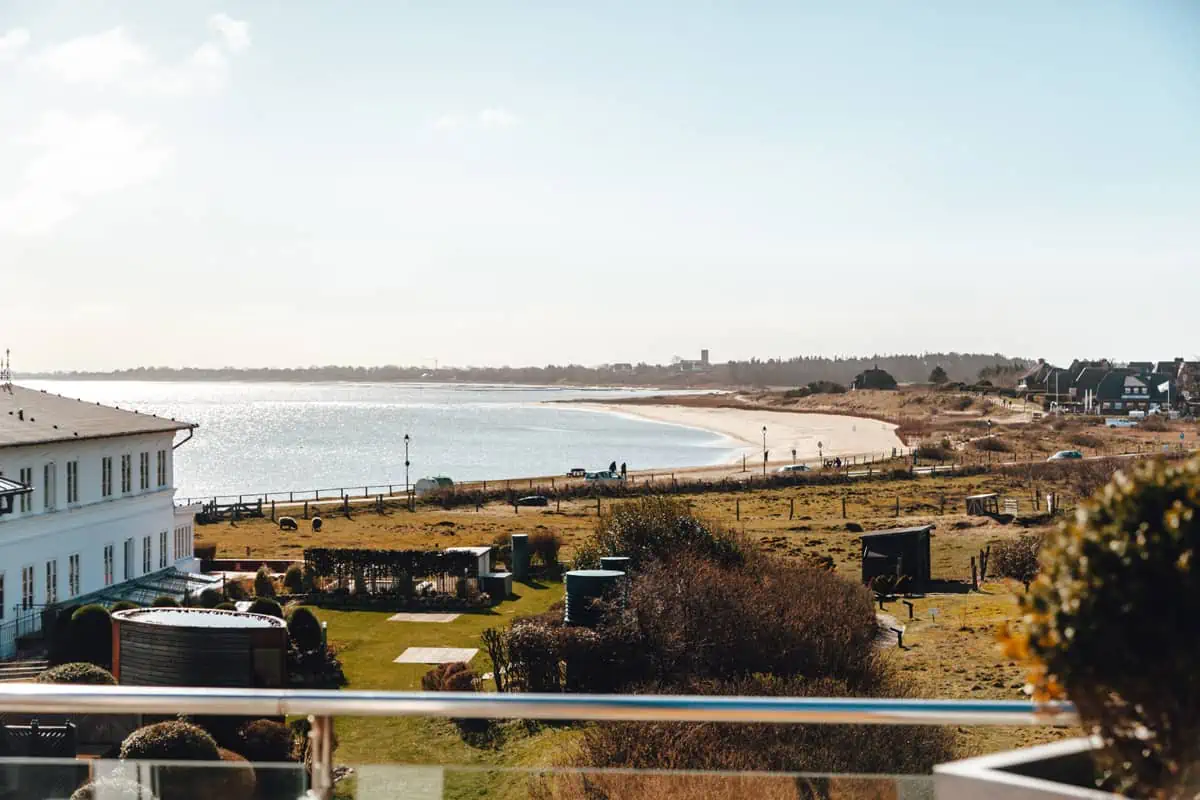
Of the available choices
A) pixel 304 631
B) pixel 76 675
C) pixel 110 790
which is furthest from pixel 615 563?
pixel 110 790

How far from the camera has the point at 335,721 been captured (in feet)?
12.0

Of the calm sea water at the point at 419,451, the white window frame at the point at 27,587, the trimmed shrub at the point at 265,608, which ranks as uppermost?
the white window frame at the point at 27,587

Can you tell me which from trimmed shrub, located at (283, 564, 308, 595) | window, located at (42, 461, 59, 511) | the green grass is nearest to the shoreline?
trimmed shrub, located at (283, 564, 308, 595)

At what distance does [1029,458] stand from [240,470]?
7067cm

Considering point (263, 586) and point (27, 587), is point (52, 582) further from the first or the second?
point (263, 586)

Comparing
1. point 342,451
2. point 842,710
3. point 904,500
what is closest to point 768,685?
point 842,710

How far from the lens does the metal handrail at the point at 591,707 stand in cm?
338

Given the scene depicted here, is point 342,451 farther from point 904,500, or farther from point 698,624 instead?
point 698,624

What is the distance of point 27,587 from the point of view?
25.7 meters

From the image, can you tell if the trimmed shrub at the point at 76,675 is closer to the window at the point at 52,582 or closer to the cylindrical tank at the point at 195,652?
the cylindrical tank at the point at 195,652

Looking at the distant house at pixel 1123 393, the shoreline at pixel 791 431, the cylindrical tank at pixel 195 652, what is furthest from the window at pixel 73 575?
the distant house at pixel 1123 393

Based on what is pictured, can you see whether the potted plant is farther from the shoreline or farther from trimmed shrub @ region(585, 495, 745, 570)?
the shoreline

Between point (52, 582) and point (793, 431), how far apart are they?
118 meters

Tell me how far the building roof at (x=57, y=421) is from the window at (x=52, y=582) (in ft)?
9.75
